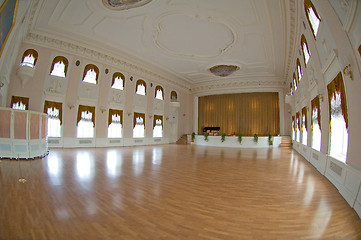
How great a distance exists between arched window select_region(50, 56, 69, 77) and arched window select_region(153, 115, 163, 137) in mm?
8032

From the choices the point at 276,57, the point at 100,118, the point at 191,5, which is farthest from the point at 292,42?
the point at 100,118

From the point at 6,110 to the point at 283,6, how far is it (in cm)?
1145

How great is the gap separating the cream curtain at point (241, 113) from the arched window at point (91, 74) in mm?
12571

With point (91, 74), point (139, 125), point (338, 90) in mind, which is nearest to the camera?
point (338, 90)

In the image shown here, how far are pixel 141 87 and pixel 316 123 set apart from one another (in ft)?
41.9

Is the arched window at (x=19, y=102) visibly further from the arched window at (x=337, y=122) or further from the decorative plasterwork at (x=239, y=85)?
the decorative plasterwork at (x=239, y=85)

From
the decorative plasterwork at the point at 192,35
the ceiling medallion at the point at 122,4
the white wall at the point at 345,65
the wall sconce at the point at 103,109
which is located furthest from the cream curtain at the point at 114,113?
the white wall at the point at 345,65

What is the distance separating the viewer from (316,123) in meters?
6.84

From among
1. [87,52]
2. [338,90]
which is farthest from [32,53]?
[338,90]

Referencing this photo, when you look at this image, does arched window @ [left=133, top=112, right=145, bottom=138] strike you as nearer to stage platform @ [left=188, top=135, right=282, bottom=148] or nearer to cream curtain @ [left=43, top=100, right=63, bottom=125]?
cream curtain @ [left=43, top=100, right=63, bottom=125]

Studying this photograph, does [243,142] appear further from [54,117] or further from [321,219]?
[54,117]

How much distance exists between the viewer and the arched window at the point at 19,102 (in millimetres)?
9460

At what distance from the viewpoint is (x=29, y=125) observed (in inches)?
274

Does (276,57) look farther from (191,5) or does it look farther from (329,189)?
(329,189)
